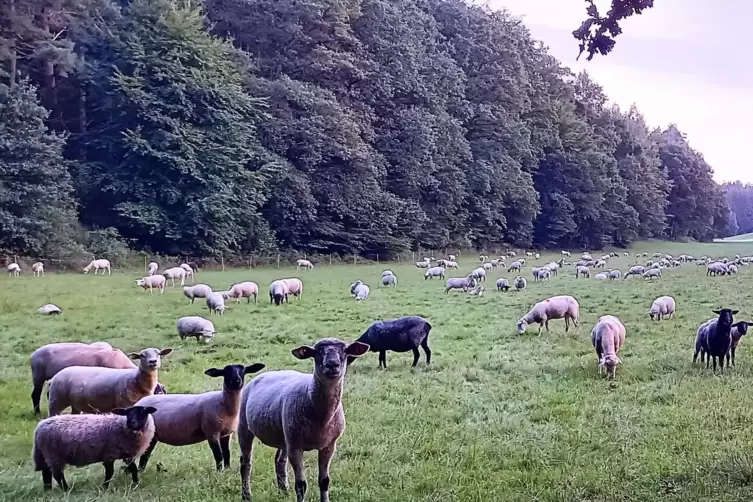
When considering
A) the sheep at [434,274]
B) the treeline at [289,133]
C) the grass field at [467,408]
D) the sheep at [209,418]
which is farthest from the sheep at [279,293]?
the treeline at [289,133]

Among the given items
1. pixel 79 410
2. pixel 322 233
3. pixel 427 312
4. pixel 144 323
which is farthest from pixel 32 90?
pixel 79 410

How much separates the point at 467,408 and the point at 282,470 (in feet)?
10.6

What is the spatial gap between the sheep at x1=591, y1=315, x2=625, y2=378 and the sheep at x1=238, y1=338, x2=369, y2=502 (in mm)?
5830

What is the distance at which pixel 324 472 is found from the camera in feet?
16.9

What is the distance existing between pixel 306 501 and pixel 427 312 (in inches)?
475

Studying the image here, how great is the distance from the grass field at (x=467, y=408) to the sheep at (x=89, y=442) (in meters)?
0.18

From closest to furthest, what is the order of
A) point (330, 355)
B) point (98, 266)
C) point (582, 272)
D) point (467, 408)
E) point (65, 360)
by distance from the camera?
1. point (330, 355)
2. point (467, 408)
3. point (65, 360)
4. point (98, 266)
5. point (582, 272)

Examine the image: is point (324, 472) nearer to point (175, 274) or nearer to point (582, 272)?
point (175, 274)

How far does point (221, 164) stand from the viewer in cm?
3444

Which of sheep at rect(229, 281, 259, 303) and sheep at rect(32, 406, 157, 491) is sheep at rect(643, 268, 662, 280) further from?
sheep at rect(32, 406, 157, 491)

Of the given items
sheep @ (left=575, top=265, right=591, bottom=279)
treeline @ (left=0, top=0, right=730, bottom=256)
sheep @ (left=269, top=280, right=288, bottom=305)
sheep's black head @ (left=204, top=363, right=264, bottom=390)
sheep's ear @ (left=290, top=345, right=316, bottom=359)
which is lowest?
sheep @ (left=269, top=280, right=288, bottom=305)

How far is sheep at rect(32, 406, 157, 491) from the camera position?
5.77 metres

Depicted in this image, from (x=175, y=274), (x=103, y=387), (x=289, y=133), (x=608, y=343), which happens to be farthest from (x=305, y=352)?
(x=289, y=133)

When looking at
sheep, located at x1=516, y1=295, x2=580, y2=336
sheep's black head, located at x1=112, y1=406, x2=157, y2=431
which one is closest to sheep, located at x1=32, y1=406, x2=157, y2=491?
sheep's black head, located at x1=112, y1=406, x2=157, y2=431
